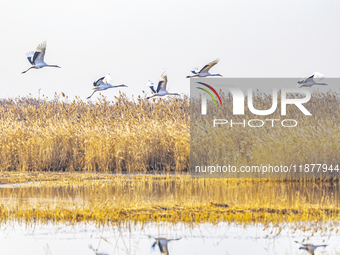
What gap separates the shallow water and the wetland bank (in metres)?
0.01

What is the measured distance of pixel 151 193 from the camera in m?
11.7

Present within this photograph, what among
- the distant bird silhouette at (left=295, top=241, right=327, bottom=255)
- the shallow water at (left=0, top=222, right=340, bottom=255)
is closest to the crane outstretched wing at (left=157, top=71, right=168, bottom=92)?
the shallow water at (left=0, top=222, right=340, bottom=255)

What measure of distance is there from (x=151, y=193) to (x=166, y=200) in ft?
3.96

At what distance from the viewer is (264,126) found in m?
17.7

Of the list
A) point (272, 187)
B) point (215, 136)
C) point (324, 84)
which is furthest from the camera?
point (324, 84)

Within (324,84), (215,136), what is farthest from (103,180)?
(324,84)

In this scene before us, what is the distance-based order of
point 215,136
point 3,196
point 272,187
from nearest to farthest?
point 3,196
point 272,187
point 215,136

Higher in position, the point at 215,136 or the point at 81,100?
the point at 81,100


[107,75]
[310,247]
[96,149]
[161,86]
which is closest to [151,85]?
[161,86]

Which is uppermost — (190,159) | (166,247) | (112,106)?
(112,106)

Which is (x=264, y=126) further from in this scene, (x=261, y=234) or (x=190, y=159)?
(x=261, y=234)

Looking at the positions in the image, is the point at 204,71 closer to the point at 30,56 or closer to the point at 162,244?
the point at 30,56

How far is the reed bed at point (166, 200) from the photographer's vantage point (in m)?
8.61

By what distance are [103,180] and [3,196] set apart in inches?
138
